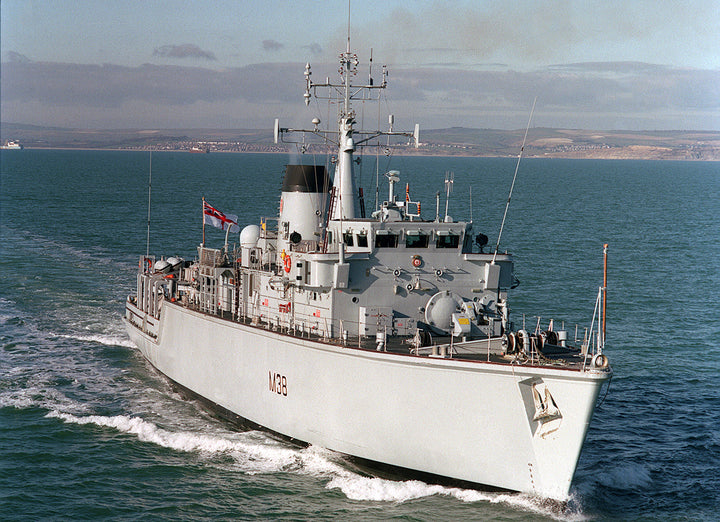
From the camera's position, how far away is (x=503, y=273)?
26484 millimetres

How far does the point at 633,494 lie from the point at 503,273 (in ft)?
24.5

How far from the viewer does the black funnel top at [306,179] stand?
28.8 meters

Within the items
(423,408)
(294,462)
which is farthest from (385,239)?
(294,462)

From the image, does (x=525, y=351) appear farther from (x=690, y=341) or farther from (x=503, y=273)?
(x=690, y=341)

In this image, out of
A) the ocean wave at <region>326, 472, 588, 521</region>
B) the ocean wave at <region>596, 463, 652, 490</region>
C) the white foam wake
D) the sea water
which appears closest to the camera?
the ocean wave at <region>326, 472, 588, 521</region>

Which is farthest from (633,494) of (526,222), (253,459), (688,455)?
(526,222)

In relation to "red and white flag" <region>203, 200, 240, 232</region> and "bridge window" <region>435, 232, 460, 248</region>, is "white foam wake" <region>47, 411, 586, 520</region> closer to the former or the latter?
"bridge window" <region>435, 232, 460, 248</region>

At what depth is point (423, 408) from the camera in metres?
22.2

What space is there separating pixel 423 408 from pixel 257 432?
7376 millimetres

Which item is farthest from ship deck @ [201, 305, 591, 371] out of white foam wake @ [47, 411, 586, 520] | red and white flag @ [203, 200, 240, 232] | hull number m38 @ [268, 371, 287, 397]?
red and white flag @ [203, 200, 240, 232]

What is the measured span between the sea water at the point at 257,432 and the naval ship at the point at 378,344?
108 cm

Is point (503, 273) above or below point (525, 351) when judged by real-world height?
above

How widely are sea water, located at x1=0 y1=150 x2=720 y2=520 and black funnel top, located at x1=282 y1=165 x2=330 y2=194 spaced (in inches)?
95.0

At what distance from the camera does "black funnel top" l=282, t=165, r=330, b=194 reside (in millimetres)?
28750
